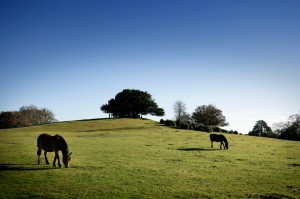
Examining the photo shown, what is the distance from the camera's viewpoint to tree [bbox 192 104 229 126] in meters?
104

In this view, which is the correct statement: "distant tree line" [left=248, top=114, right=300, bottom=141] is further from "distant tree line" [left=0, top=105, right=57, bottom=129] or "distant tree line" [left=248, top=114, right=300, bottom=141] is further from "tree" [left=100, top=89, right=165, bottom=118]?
"distant tree line" [left=0, top=105, right=57, bottom=129]

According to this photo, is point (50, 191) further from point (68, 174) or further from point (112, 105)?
point (112, 105)

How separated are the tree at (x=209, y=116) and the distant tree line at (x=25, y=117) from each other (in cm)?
6960

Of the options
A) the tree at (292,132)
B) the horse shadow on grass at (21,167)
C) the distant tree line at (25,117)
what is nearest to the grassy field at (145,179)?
the horse shadow on grass at (21,167)

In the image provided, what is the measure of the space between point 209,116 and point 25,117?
79.3 metres

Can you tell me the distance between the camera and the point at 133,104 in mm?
104062

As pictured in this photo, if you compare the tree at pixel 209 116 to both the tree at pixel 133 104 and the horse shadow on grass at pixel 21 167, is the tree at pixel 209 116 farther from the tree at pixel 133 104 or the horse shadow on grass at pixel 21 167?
the horse shadow on grass at pixel 21 167

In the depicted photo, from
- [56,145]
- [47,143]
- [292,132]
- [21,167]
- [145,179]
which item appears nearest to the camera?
[145,179]

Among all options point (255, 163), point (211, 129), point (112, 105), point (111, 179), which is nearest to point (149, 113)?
point (112, 105)

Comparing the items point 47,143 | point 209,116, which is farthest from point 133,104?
point 47,143

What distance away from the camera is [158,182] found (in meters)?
14.0

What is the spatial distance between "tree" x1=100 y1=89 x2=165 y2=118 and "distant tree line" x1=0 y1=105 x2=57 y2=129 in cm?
3436

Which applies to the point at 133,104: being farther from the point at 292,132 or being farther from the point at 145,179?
the point at 145,179

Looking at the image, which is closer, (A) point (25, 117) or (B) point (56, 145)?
(B) point (56, 145)
